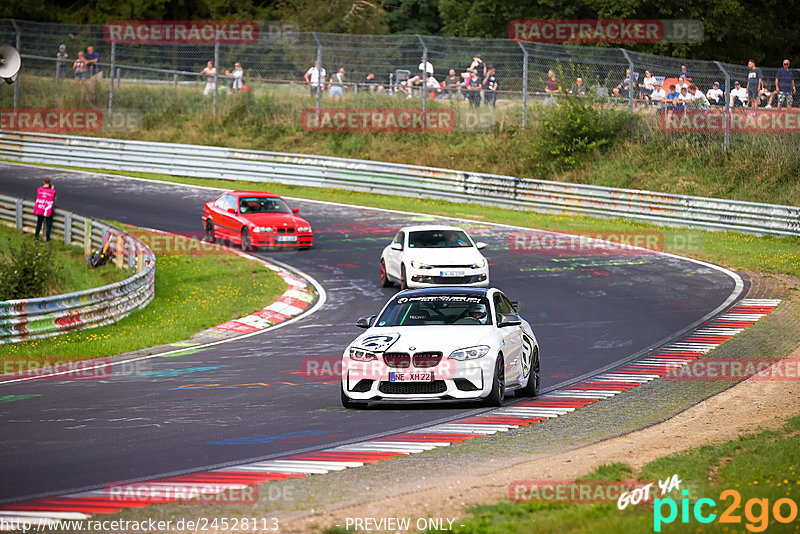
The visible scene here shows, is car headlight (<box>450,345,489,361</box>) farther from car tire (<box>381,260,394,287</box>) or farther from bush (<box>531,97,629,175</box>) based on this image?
bush (<box>531,97,629,175</box>)

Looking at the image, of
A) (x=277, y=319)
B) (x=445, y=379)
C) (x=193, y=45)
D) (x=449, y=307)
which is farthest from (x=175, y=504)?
(x=193, y=45)

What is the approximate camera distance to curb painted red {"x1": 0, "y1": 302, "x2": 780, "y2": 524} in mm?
8102

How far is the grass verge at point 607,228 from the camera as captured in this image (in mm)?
26641

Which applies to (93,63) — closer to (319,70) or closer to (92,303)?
(319,70)

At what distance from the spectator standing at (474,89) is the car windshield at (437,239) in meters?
15.3

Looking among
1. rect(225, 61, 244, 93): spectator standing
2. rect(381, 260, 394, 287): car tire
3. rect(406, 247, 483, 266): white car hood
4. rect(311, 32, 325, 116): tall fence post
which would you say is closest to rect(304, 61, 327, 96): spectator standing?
rect(311, 32, 325, 116): tall fence post

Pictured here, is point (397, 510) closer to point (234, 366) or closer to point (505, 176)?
point (234, 366)

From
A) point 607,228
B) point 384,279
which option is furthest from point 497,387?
point 607,228

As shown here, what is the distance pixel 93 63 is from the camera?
143ft

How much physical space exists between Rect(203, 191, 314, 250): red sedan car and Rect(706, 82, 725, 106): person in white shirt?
12.9m

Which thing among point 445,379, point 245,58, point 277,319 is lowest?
point 277,319

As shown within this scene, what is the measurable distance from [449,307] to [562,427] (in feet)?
8.15

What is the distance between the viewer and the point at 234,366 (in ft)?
53.9

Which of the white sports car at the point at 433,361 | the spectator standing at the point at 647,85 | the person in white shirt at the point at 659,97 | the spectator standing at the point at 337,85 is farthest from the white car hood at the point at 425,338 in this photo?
the spectator standing at the point at 337,85
